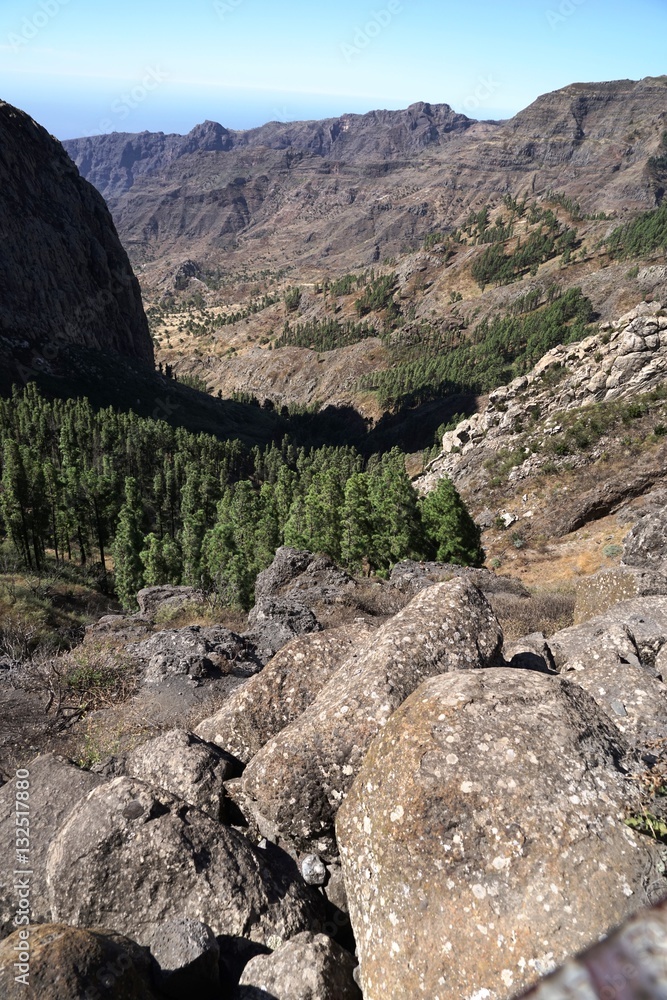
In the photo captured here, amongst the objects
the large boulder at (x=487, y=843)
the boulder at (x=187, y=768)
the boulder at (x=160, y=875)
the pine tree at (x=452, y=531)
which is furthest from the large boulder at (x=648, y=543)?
the boulder at (x=160, y=875)

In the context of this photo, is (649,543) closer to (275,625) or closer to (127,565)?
(275,625)

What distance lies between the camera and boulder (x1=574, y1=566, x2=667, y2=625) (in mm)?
17094

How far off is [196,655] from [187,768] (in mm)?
6862

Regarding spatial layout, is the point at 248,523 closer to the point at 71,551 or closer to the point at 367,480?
the point at 367,480

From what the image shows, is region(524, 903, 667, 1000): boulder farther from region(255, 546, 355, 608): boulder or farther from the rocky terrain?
region(255, 546, 355, 608): boulder

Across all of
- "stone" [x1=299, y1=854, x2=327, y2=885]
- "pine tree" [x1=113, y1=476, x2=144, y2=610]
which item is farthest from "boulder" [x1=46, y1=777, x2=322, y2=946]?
"pine tree" [x1=113, y1=476, x2=144, y2=610]

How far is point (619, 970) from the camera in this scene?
58.2 inches

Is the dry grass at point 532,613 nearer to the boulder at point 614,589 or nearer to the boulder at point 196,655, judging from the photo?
the boulder at point 614,589

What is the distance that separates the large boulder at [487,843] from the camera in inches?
201

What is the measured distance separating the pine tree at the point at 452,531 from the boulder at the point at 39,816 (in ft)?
113

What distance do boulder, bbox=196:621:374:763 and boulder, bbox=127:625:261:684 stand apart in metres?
4.67

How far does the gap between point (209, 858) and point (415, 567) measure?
24.4 m

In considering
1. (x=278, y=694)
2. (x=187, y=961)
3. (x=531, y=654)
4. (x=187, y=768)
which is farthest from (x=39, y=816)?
(x=531, y=654)

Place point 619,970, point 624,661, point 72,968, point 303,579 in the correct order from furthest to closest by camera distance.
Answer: point 303,579 → point 624,661 → point 72,968 → point 619,970
